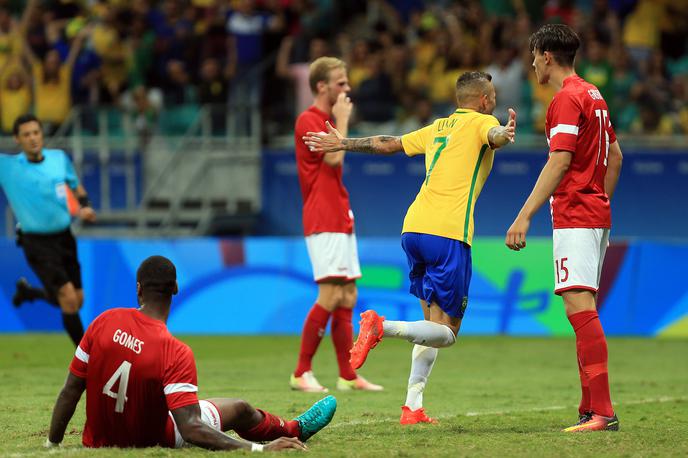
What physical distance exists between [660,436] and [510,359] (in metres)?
6.19

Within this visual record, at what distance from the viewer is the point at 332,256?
10.8m

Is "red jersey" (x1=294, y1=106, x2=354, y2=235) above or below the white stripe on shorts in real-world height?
above

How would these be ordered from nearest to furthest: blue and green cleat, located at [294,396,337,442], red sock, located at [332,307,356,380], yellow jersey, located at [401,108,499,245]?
1. blue and green cleat, located at [294,396,337,442]
2. yellow jersey, located at [401,108,499,245]
3. red sock, located at [332,307,356,380]

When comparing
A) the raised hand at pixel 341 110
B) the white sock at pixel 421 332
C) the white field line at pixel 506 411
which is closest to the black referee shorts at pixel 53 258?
the raised hand at pixel 341 110

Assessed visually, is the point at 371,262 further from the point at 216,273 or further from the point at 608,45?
the point at 608,45

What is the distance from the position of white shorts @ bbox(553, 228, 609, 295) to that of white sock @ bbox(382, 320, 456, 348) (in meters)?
0.77

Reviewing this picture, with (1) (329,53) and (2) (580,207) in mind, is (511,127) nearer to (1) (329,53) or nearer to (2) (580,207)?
(2) (580,207)

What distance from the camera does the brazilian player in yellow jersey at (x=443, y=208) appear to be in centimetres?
807

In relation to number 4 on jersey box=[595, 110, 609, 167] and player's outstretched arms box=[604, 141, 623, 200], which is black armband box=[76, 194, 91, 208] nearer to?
player's outstretched arms box=[604, 141, 623, 200]

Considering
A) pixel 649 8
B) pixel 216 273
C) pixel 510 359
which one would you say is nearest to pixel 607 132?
pixel 510 359

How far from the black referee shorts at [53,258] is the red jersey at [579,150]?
6.21m

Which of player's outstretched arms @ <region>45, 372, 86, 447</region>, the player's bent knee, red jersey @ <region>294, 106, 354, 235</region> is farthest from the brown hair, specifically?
player's outstretched arms @ <region>45, 372, 86, 447</region>

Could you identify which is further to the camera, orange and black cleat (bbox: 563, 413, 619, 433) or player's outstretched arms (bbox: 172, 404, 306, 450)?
orange and black cleat (bbox: 563, 413, 619, 433)

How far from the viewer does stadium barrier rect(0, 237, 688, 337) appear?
16438mm
